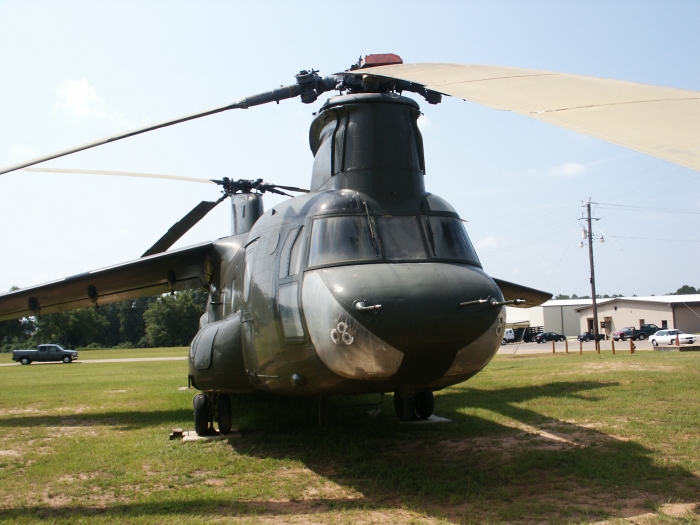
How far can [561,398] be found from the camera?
41.2 feet

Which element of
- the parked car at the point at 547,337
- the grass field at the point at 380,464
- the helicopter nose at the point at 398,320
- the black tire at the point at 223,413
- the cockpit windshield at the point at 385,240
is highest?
the cockpit windshield at the point at 385,240

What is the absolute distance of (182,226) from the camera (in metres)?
14.3

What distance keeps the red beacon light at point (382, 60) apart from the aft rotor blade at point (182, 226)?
7.44 meters

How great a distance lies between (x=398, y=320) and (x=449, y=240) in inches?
71.6

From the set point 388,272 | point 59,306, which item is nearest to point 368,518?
point 388,272

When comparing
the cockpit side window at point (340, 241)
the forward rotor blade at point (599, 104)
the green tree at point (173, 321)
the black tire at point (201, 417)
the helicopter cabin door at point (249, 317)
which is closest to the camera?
the forward rotor blade at point (599, 104)

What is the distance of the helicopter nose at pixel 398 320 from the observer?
6.11 m

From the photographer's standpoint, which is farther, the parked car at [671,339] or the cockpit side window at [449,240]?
the parked car at [671,339]

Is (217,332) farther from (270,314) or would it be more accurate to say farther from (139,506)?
(139,506)

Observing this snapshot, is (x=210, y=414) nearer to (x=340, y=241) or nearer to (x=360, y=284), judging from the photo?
(x=340, y=241)

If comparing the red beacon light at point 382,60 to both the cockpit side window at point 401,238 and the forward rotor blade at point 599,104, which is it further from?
the forward rotor blade at point 599,104

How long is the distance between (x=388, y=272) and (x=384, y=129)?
2330 millimetres

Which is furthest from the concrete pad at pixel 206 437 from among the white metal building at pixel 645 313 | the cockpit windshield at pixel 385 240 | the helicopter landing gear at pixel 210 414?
the white metal building at pixel 645 313

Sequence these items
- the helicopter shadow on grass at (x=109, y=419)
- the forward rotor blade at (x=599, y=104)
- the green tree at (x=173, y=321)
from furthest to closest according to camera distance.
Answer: the green tree at (x=173, y=321) < the helicopter shadow on grass at (x=109, y=419) < the forward rotor blade at (x=599, y=104)
